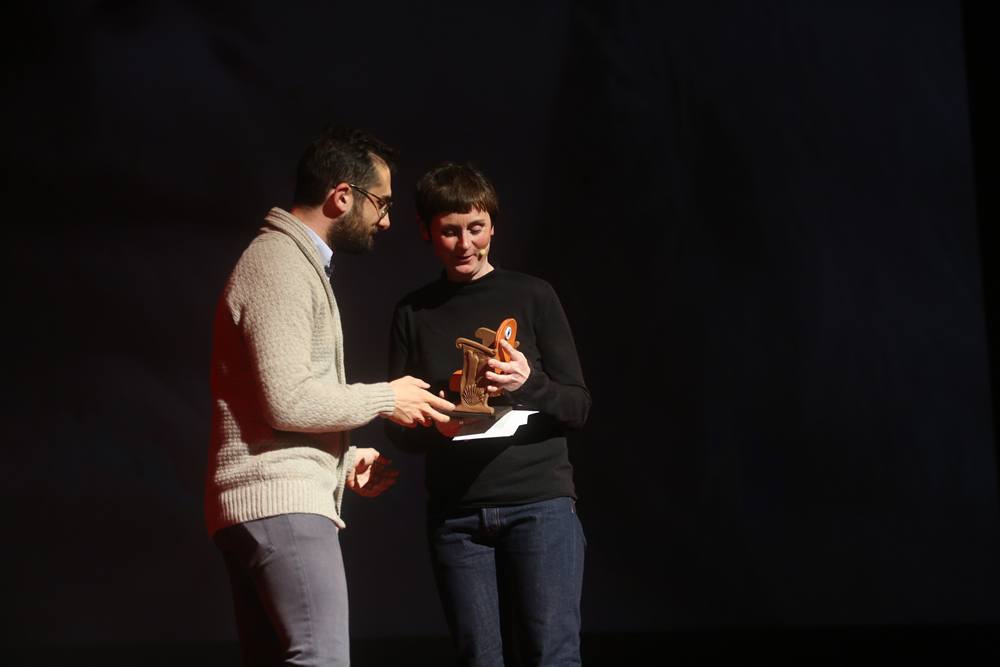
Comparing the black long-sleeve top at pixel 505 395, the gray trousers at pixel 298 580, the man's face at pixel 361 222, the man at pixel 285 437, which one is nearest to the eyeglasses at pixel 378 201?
the man's face at pixel 361 222

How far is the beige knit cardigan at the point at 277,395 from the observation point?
4.69 ft

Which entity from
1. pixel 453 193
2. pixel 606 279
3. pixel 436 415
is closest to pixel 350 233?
pixel 453 193

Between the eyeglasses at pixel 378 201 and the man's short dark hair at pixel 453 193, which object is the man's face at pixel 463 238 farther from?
the eyeglasses at pixel 378 201

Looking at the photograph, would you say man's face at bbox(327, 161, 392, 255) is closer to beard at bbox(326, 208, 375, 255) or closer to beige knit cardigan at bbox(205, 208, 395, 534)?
beard at bbox(326, 208, 375, 255)

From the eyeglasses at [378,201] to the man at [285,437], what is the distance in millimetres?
120

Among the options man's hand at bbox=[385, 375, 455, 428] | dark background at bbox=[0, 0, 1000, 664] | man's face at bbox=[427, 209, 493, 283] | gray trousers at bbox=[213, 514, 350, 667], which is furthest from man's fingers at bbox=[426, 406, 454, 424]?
dark background at bbox=[0, 0, 1000, 664]

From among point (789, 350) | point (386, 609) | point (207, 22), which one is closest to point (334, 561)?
point (386, 609)

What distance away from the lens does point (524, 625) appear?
170 cm

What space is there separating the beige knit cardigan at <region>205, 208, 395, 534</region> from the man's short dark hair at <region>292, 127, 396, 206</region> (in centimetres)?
12

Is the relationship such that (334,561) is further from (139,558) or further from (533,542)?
(139,558)

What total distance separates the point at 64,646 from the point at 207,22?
2.62m

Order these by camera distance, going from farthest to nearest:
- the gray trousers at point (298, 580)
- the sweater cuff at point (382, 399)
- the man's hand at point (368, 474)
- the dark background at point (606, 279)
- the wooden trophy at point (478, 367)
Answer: the dark background at point (606, 279)
the man's hand at point (368, 474)
the wooden trophy at point (478, 367)
the sweater cuff at point (382, 399)
the gray trousers at point (298, 580)

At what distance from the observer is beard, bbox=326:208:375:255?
5.49 ft

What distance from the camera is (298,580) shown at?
1.41m
